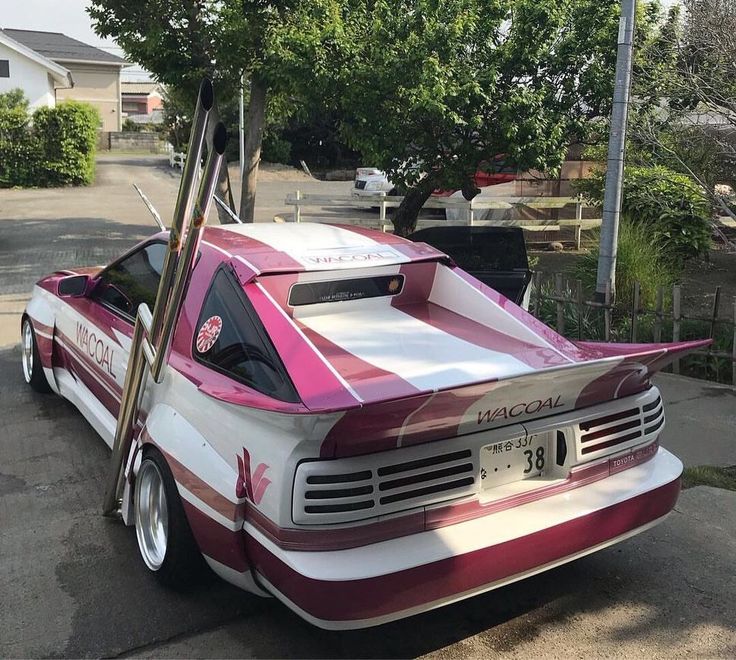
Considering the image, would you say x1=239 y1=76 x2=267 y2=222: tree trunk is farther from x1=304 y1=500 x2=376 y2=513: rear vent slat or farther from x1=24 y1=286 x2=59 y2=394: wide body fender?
x1=304 y1=500 x2=376 y2=513: rear vent slat

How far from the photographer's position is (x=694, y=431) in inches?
221

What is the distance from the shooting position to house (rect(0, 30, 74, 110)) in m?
37.2

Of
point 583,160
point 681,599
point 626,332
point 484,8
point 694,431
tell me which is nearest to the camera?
point 681,599

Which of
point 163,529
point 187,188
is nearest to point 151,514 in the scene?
point 163,529

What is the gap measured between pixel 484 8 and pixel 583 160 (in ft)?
19.5

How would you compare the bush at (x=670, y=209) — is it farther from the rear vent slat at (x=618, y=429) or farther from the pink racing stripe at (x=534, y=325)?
the rear vent slat at (x=618, y=429)

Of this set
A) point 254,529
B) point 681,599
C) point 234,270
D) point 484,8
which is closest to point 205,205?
point 234,270

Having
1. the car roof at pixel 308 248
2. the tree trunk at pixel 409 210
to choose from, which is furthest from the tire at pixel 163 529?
the tree trunk at pixel 409 210

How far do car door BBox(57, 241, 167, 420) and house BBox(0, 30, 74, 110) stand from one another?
3584 cm

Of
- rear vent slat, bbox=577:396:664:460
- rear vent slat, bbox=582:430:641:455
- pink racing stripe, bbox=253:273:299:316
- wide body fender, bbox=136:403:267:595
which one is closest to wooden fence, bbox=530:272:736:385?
rear vent slat, bbox=577:396:664:460

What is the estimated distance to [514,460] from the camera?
125 inches

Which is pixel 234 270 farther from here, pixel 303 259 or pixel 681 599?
pixel 681 599

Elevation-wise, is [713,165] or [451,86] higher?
[451,86]

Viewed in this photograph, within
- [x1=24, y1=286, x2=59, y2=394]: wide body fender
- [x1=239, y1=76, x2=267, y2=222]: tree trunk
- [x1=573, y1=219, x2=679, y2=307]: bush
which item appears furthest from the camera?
[x1=239, y1=76, x2=267, y2=222]: tree trunk
